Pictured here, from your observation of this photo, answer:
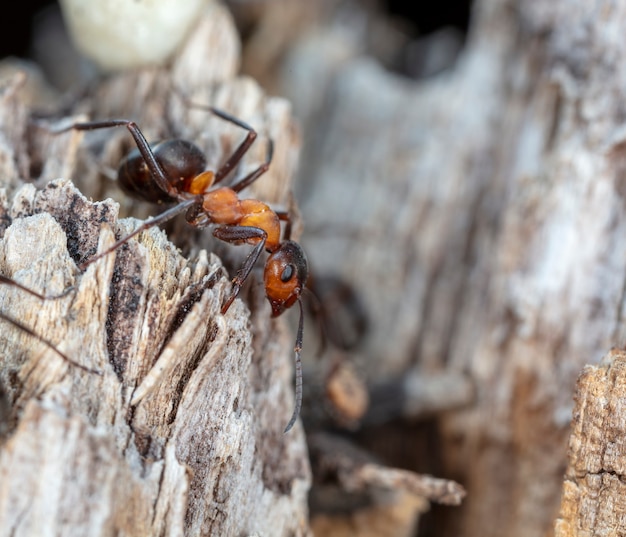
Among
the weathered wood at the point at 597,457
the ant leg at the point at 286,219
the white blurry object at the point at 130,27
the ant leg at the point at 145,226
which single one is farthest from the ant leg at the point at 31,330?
the white blurry object at the point at 130,27

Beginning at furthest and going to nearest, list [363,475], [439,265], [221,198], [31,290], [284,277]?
[439,265] < [221,198] < [363,475] < [284,277] < [31,290]

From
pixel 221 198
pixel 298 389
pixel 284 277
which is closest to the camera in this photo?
pixel 298 389

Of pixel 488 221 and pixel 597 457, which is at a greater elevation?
pixel 488 221

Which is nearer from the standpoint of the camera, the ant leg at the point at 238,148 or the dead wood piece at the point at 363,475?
the dead wood piece at the point at 363,475

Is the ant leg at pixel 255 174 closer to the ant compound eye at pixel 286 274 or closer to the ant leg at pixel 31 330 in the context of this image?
the ant compound eye at pixel 286 274

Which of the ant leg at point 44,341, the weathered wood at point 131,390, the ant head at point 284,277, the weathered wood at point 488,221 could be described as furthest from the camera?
the weathered wood at point 488,221

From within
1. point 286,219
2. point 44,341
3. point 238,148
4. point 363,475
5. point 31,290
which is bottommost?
point 363,475

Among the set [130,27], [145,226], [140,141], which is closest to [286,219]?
[140,141]

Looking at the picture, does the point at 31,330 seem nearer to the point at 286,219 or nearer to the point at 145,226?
the point at 145,226
